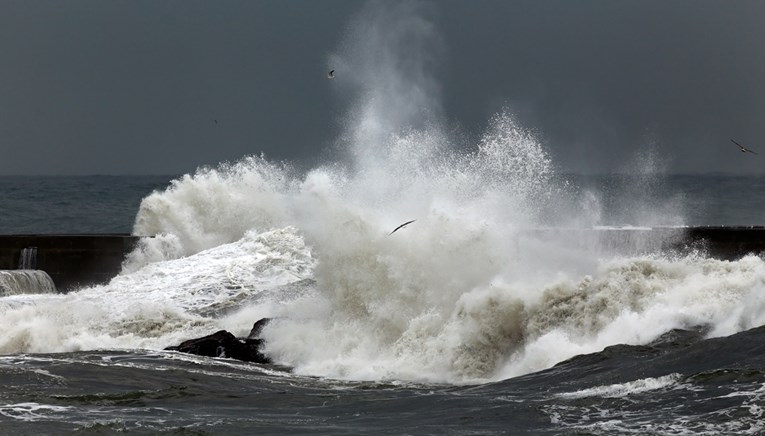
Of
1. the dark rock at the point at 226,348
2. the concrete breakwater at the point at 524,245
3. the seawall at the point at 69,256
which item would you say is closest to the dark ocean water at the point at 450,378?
the dark rock at the point at 226,348

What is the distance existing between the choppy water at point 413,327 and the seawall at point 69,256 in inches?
17.9

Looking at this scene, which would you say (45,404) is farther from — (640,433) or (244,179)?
(244,179)

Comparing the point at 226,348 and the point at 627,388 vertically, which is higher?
the point at 226,348

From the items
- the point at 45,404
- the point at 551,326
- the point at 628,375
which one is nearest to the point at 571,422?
the point at 628,375

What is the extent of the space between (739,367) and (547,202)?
12.0 m

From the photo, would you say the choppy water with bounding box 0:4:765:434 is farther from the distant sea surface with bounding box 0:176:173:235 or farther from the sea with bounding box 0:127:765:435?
the distant sea surface with bounding box 0:176:173:235

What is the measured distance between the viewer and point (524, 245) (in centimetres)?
1944

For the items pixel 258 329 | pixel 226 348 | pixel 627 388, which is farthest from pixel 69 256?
pixel 627 388

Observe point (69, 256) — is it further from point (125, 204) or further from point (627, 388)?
point (125, 204)

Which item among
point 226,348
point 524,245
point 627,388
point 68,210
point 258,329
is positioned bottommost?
point 627,388

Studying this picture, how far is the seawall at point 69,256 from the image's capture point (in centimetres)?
2614

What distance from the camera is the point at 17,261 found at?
86.7 feet

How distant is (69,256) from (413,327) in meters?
12.2

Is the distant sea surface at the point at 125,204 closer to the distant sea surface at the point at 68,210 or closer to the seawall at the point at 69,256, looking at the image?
the distant sea surface at the point at 68,210
